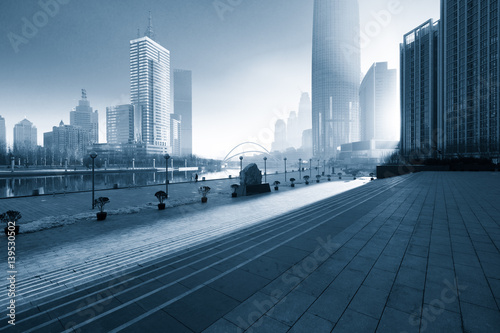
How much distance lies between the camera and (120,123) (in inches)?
7165

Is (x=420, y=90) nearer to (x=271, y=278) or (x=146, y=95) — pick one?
(x=271, y=278)

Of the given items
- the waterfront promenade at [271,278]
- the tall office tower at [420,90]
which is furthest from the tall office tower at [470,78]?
the waterfront promenade at [271,278]

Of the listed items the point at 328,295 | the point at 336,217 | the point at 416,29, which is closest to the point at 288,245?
the point at 328,295

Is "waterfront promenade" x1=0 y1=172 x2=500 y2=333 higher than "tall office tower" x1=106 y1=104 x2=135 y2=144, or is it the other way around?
"tall office tower" x1=106 y1=104 x2=135 y2=144

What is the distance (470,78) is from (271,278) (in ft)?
371

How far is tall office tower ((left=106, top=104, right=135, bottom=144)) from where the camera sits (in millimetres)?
180913

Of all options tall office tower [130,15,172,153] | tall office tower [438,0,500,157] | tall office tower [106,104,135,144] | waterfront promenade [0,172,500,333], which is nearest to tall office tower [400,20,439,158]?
tall office tower [438,0,500,157]

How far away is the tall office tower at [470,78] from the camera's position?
7031 centimetres

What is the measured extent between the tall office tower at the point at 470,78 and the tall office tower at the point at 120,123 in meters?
197

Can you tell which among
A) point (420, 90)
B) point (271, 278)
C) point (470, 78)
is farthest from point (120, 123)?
point (470, 78)

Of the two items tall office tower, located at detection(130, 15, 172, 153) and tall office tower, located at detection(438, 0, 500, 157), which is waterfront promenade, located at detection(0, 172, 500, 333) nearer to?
tall office tower, located at detection(438, 0, 500, 157)

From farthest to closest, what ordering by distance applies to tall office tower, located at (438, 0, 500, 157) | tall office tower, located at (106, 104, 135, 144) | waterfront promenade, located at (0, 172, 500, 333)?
tall office tower, located at (106, 104, 135, 144) < tall office tower, located at (438, 0, 500, 157) < waterfront promenade, located at (0, 172, 500, 333)

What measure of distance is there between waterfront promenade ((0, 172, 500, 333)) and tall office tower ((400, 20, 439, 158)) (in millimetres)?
112798

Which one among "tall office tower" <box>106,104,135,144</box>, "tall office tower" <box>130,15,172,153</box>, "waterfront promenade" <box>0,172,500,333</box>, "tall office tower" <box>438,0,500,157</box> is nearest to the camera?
"waterfront promenade" <box>0,172,500,333</box>
